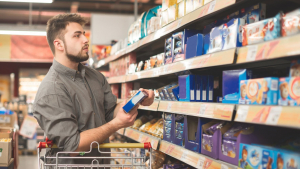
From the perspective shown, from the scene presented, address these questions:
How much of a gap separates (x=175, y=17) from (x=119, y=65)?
77.3 inches

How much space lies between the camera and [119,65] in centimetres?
427

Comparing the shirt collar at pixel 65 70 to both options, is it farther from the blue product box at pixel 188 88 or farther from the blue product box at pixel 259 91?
the blue product box at pixel 259 91

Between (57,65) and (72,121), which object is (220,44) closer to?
(72,121)

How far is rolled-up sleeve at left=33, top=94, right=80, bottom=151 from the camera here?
6.24ft

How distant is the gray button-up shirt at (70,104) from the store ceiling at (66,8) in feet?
27.6

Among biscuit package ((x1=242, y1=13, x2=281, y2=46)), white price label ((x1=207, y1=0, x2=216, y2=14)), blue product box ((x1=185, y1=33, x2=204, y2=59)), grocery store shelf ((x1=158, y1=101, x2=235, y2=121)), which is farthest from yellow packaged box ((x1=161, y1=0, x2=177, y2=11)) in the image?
biscuit package ((x1=242, y1=13, x2=281, y2=46))

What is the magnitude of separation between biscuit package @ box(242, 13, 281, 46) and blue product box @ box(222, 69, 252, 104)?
6.4 inches

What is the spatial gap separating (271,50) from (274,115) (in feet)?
0.91

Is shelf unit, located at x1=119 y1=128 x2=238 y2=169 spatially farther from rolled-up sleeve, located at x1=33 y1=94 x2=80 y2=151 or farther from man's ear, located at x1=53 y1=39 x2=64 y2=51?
man's ear, located at x1=53 y1=39 x2=64 y2=51

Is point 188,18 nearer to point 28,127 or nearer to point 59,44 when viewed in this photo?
point 59,44

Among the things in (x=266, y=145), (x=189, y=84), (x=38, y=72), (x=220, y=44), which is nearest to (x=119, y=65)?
(x=189, y=84)

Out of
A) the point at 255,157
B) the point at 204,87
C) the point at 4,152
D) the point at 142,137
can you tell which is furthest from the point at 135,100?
the point at 4,152

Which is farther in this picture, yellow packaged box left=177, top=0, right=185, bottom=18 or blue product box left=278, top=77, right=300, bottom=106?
yellow packaged box left=177, top=0, right=185, bottom=18

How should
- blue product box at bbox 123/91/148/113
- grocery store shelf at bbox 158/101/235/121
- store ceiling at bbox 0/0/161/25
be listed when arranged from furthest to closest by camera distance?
store ceiling at bbox 0/0/161/25 → blue product box at bbox 123/91/148/113 → grocery store shelf at bbox 158/101/235/121
